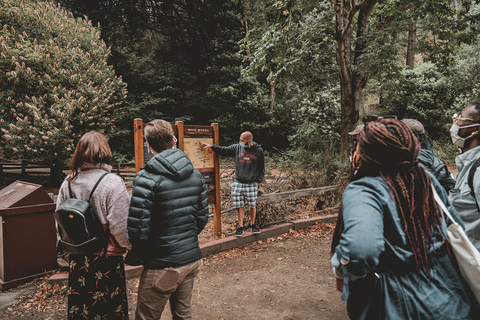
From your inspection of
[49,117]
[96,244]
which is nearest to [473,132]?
[96,244]

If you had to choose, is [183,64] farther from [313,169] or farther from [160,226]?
[160,226]

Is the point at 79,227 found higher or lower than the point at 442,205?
lower

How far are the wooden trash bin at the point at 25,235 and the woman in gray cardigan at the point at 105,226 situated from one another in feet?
7.50

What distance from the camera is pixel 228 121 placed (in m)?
19.8

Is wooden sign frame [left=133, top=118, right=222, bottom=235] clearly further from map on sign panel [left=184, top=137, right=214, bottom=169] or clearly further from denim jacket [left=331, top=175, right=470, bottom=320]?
denim jacket [left=331, top=175, right=470, bottom=320]

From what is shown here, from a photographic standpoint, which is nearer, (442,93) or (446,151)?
(446,151)

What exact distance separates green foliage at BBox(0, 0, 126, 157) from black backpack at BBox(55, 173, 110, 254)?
31.1ft

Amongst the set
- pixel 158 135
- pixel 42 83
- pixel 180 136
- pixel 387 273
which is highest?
pixel 42 83

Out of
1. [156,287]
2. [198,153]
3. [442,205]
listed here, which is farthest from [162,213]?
[198,153]

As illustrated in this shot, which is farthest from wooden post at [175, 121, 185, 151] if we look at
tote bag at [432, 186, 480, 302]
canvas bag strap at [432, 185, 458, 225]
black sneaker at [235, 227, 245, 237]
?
tote bag at [432, 186, 480, 302]

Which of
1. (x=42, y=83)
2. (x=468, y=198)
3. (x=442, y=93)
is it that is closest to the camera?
(x=468, y=198)

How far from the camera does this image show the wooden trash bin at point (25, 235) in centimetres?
410

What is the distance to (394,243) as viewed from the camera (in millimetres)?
1527

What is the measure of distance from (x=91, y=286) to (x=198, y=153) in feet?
11.6
